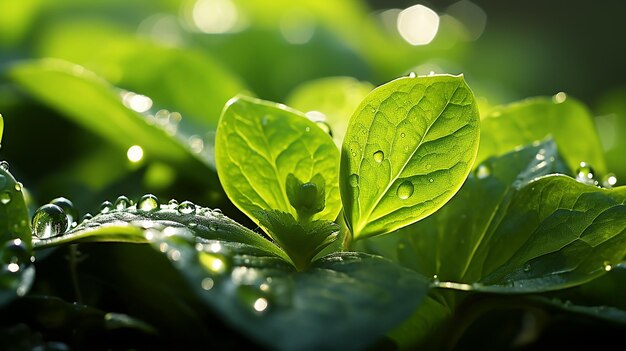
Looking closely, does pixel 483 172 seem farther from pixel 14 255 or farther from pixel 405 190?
pixel 14 255

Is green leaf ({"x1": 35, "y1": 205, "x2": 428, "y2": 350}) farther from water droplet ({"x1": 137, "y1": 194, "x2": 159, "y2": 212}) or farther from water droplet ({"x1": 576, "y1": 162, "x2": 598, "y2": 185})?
water droplet ({"x1": 576, "y1": 162, "x2": 598, "y2": 185})

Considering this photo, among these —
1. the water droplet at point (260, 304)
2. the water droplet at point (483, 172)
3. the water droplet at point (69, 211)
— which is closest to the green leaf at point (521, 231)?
the water droplet at point (483, 172)

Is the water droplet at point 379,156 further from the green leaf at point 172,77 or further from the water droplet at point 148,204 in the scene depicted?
the green leaf at point 172,77

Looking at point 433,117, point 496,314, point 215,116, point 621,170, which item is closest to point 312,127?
point 433,117

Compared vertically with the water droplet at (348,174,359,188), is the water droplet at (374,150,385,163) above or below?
Result: above

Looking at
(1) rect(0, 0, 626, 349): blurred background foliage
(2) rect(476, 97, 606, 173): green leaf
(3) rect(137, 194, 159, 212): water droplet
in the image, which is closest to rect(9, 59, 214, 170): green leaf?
(1) rect(0, 0, 626, 349): blurred background foliage
